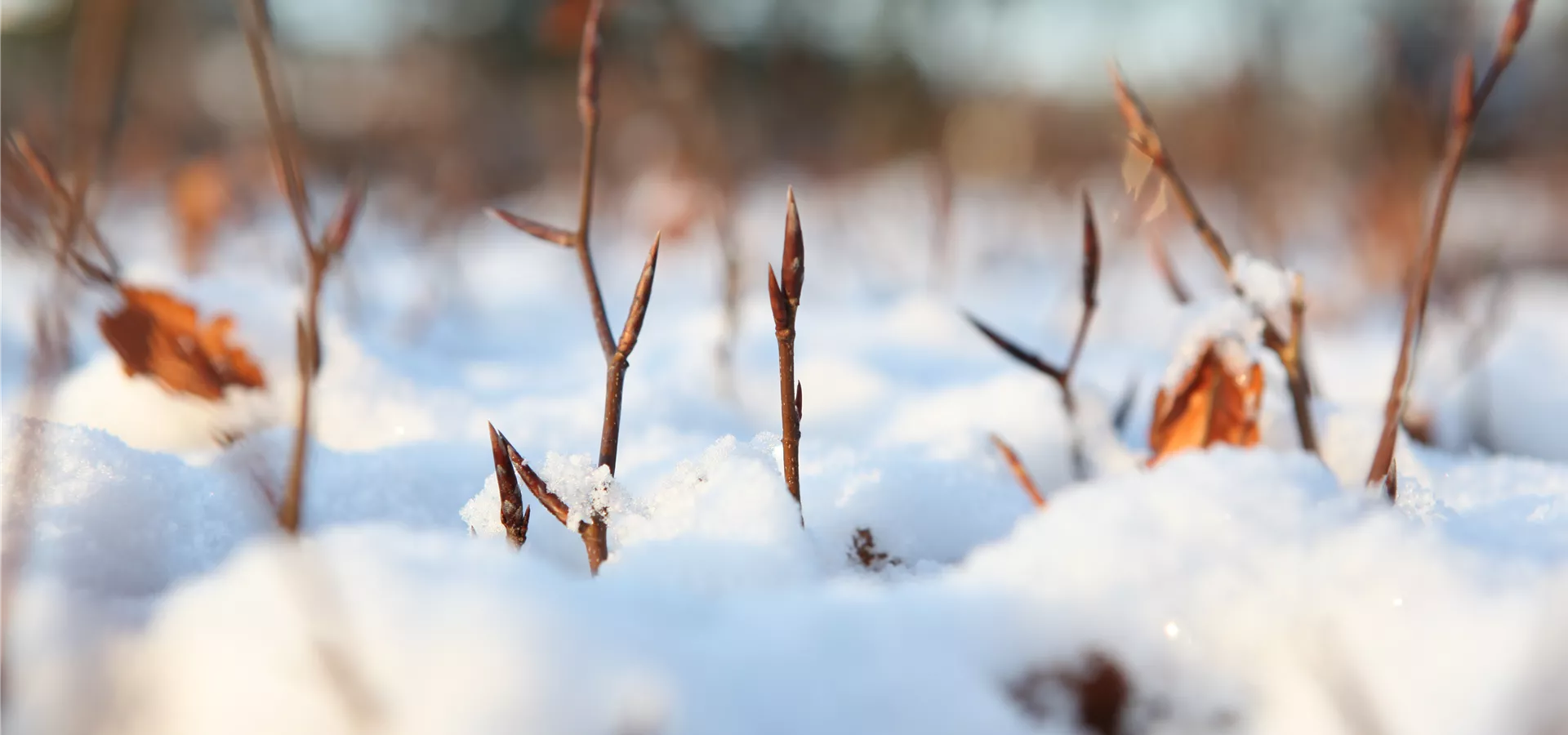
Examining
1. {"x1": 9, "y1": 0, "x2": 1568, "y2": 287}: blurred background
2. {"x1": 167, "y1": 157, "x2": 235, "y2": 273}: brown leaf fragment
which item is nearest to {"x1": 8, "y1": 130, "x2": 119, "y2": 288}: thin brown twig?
{"x1": 9, "y1": 0, "x2": 1568, "y2": 287}: blurred background

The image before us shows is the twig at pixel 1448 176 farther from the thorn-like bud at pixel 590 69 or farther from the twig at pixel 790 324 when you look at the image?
the thorn-like bud at pixel 590 69

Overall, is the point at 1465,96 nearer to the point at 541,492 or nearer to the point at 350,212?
the point at 541,492

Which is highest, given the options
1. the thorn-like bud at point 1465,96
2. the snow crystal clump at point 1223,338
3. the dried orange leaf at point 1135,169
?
the thorn-like bud at point 1465,96

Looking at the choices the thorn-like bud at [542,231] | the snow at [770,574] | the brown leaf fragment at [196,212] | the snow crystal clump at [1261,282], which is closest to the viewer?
the snow at [770,574]

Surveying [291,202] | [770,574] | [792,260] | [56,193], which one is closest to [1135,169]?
[792,260]

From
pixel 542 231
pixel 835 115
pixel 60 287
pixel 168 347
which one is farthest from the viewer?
pixel 835 115

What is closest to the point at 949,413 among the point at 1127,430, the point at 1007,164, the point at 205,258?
the point at 1127,430

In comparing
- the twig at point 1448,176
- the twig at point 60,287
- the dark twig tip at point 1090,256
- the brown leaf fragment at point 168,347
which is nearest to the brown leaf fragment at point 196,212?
the brown leaf fragment at point 168,347
